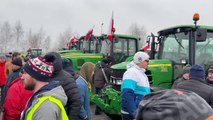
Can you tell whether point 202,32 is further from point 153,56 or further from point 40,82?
point 40,82

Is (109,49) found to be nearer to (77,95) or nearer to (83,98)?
Answer: (83,98)

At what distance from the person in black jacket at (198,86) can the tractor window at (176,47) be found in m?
3.02

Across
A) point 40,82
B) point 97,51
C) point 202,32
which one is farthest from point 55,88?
point 97,51

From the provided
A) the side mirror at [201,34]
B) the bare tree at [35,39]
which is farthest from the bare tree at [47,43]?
the side mirror at [201,34]

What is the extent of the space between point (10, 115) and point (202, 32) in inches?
160

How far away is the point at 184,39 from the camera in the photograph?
6754mm

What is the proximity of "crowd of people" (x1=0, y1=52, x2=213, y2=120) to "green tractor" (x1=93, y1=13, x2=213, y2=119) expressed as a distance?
152cm

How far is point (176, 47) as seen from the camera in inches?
272

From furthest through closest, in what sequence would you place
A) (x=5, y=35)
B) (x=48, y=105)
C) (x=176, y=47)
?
(x=5, y=35)
(x=176, y=47)
(x=48, y=105)

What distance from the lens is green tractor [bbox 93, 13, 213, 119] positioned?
6.51 metres

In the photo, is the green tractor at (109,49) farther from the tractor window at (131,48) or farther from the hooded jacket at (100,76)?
the hooded jacket at (100,76)

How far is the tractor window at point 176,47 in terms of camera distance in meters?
6.70

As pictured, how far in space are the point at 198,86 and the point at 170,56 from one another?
12.0 feet

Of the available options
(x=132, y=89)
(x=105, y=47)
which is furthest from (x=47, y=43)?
(x=132, y=89)
